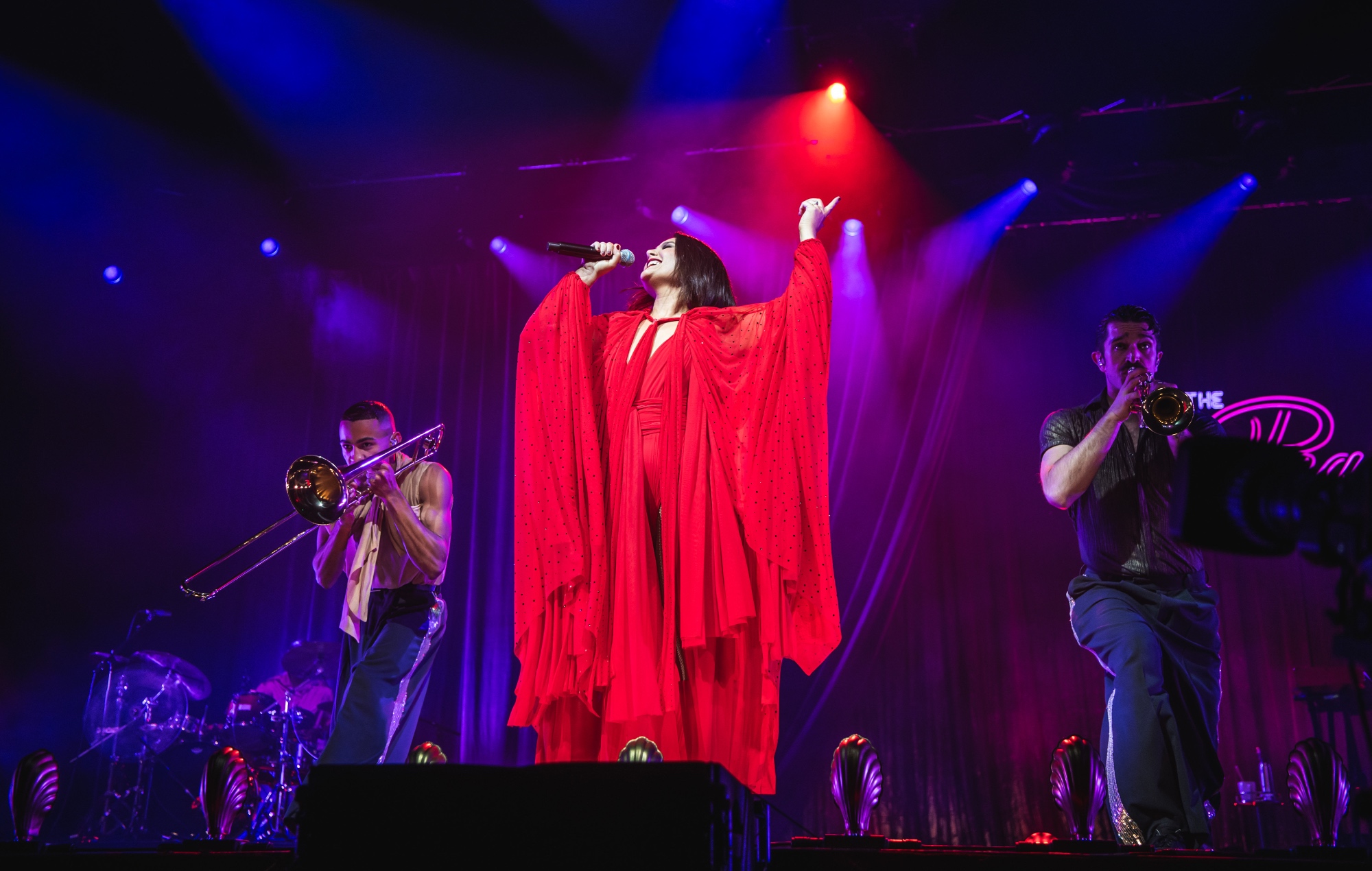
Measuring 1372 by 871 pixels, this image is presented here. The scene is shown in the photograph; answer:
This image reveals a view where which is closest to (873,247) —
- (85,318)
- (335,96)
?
→ (335,96)

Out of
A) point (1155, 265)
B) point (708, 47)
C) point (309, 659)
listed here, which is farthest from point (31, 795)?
point (1155, 265)

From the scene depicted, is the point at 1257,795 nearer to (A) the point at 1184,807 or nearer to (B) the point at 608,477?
(A) the point at 1184,807

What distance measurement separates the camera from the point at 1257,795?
6.44 metres

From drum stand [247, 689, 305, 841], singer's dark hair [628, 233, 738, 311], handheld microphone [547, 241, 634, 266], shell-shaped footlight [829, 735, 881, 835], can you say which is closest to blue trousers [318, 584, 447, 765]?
handheld microphone [547, 241, 634, 266]

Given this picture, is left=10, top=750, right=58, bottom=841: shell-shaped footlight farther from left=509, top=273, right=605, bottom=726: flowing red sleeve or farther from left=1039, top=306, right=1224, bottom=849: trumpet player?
left=1039, top=306, right=1224, bottom=849: trumpet player

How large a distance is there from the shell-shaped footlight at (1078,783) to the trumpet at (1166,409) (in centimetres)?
122

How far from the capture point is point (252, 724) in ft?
22.6

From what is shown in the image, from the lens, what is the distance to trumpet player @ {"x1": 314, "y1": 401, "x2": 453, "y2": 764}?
4.12m

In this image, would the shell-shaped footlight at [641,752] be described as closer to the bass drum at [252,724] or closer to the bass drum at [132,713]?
the bass drum at [252,724]

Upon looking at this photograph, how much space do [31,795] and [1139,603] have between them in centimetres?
409

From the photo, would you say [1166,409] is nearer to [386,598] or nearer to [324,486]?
[386,598]

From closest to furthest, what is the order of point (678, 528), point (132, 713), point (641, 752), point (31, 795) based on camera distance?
point (641, 752), point (678, 528), point (31, 795), point (132, 713)

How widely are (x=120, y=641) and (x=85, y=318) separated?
257 centimetres

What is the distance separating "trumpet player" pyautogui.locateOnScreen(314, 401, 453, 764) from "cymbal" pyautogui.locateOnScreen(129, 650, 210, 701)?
315 cm
